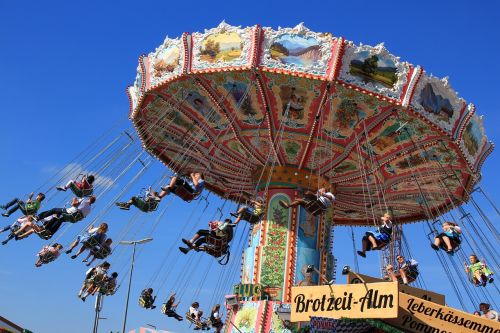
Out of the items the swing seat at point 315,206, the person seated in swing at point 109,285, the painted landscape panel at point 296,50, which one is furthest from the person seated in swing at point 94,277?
the painted landscape panel at point 296,50

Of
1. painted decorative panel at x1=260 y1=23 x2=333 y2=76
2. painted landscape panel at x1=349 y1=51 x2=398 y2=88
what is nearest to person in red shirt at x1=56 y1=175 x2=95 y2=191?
painted decorative panel at x1=260 y1=23 x2=333 y2=76

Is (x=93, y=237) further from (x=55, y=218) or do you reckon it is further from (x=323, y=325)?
(x=323, y=325)

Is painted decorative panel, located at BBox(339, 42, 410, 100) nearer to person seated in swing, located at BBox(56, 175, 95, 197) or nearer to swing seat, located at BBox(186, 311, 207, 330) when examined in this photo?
person seated in swing, located at BBox(56, 175, 95, 197)

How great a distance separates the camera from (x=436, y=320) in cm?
867

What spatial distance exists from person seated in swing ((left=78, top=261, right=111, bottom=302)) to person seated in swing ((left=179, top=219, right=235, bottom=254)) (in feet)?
7.97

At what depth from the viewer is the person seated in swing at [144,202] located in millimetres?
13766

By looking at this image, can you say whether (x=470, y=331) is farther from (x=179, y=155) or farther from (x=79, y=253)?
(x=179, y=155)

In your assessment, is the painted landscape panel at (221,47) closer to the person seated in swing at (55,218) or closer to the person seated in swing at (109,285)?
the person seated in swing at (55,218)

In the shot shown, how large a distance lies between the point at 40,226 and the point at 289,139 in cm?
636

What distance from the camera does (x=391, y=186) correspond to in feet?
58.7

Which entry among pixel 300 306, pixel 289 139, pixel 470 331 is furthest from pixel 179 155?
pixel 470 331

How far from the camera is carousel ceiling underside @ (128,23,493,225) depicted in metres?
13.7

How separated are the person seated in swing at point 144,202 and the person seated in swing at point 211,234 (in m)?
1.24

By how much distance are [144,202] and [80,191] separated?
1534 mm
